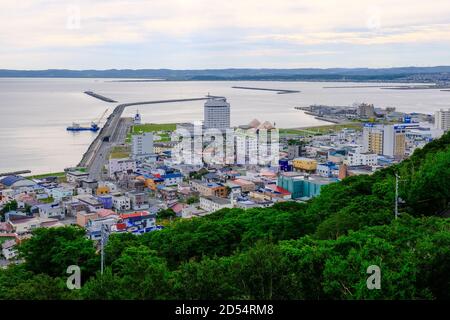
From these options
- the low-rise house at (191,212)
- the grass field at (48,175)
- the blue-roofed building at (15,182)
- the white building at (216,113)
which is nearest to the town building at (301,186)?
the low-rise house at (191,212)

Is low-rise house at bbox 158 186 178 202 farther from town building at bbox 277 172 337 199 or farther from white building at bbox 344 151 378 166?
white building at bbox 344 151 378 166

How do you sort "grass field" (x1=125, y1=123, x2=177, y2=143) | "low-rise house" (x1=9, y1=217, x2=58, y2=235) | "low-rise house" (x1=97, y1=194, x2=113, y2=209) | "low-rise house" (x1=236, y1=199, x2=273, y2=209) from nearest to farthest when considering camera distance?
1. "low-rise house" (x1=9, y1=217, x2=58, y2=235)
2. "low-rise house" (x1=236, y1=199, x2=273, y2=209)
3. "low-rise house" (x1=97, y1=194, x2=113, y2=209)
4. "grass field" (x1=125, y1=123, x2=177, y2=143)

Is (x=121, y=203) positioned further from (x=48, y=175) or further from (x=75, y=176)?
(x=48, y=175)

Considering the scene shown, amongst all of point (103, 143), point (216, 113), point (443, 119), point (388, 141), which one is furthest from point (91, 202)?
point (443, 119)

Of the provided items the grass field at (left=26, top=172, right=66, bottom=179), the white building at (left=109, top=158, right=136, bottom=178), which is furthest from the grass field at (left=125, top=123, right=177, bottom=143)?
the grass field at (left=26, top=172, right=66, bottom=179)

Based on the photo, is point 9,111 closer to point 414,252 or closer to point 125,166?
point 125,166

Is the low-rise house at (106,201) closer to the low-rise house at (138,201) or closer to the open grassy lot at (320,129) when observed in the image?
the low-rise house at (138,201)
